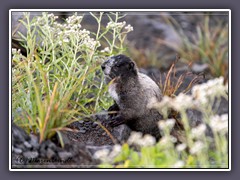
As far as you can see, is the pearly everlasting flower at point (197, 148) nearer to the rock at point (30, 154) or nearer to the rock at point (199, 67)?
the rock at point (30, 154)

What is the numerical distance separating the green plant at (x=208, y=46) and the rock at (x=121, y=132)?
3.04m

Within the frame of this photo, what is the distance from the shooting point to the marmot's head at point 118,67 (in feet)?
24.3

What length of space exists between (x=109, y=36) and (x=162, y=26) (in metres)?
1.24

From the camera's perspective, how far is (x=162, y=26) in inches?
474

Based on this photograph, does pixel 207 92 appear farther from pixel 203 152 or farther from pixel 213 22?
pixel 213 22

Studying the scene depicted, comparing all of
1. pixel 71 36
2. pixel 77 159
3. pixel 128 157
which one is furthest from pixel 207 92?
pixel 71 36

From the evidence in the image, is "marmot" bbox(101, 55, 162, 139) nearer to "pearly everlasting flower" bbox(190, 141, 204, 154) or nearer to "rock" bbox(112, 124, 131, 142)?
"rock" bbox(112, 124, 131, 142)

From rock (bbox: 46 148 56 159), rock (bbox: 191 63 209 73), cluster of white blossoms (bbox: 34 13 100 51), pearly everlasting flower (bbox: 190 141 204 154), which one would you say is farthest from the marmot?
rock (bbox: 191 63 209 73)

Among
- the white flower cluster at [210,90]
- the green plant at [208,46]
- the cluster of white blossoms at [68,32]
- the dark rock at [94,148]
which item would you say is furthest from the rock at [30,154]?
the green plant at [208,46]

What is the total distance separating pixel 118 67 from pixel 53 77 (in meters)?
0.79

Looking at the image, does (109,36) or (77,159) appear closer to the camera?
(77,159)

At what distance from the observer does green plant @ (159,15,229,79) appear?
33.6 ft

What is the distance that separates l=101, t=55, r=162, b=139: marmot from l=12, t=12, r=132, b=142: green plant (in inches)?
7.7
